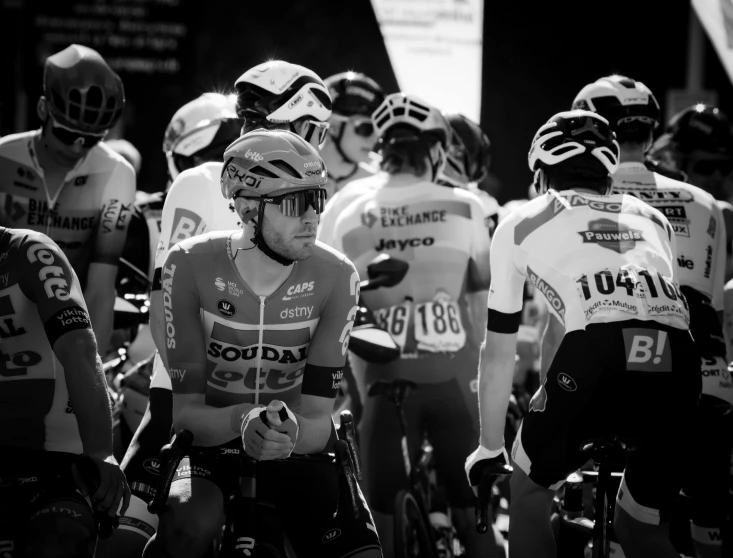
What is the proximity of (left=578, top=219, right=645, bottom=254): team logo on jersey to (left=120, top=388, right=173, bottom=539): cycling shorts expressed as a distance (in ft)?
6.08

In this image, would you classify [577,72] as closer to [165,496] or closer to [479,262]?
[479,262]

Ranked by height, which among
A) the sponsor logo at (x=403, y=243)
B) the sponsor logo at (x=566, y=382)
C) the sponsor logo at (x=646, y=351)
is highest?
the sponsor logo at (x=403, y=243)

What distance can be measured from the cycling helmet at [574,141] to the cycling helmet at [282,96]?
3.56 ft

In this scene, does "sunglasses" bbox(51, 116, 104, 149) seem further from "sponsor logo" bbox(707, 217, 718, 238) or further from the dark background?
the dark background

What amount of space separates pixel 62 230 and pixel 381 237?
1639 mm

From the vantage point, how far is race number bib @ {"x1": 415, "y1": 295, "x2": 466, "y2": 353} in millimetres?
5480

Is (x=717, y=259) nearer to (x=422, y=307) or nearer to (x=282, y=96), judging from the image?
(x=422, y=307)

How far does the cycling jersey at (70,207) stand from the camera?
547cm

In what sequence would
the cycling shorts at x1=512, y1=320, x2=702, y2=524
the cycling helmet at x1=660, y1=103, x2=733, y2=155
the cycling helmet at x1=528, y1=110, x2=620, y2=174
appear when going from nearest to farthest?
the cycling shorts at x1=512, y1=320, x2=702, y2=524
the cycling helmet at x1=528, y1=110, x2=620, y2=174
the cycling helmet at x1=660, y1=103, x2=733, y2=155

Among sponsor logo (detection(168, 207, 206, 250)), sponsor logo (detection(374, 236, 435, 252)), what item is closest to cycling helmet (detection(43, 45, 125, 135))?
sponsor logo (detection(168, 207, 206, 250))

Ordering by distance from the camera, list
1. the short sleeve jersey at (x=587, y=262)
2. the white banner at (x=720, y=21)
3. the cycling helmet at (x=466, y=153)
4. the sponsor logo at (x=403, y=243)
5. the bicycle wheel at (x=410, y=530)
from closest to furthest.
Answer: the short sleeve jersey at (x=587, y=262) → the bicycle wheel at (x=410, y=530) → the sponsor logo at (x=403, y=243) → the white banner at (x=720, y=21) → the cycling helmet at (x=466, y=153)

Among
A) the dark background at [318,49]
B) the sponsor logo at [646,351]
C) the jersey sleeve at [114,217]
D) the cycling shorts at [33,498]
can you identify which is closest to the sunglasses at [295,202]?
the cycling shorts at [33,498]

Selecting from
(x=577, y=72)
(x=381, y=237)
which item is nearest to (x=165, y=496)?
(x=381, y=237)

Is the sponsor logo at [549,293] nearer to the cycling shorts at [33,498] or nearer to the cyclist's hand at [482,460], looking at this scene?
the cyclist's hand at [482,460]
